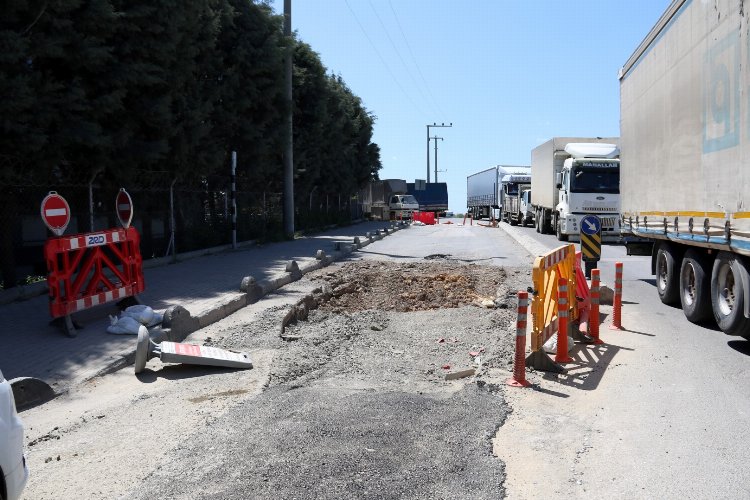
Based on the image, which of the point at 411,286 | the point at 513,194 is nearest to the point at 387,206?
the point at 513,194

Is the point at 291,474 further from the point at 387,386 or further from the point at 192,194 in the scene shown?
the point at 192,194

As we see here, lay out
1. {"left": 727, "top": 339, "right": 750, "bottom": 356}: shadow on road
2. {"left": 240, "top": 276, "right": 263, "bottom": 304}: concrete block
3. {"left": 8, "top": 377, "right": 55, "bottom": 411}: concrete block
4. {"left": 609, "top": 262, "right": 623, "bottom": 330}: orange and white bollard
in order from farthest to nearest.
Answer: {"left": 240, "top": 276, "right": 263, "bottom": 304}: concrete block
{"left": 609, "top": 262, "right": 623, "bottom": 330}: orange and white bollard
{"left": 727, "top": 339, "right": 750, "bottom": 356}: shadow on road
{"left": 8, "top": 377, "right": 55, "bottom": 411}: concrete block

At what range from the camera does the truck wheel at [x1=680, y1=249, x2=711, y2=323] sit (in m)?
9.70

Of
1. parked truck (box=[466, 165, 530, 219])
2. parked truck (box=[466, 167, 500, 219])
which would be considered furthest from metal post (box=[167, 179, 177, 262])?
parked truck (box=[466, 167, 500, 219])

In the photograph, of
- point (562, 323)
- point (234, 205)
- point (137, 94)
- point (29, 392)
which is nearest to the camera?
point (29, 392)

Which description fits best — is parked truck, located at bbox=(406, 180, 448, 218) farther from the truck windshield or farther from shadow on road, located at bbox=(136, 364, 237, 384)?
shadow on road, located at bbox=(136, 364, 237, 384)

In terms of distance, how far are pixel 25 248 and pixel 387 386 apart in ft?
31.5

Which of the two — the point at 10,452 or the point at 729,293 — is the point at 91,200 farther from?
the point at 10,452

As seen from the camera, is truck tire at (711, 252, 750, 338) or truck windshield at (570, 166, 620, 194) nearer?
truck tire at (711, 252, 750, 338)

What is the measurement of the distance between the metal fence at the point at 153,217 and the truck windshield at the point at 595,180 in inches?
427

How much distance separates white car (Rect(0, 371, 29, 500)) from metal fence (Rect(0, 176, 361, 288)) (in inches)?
385

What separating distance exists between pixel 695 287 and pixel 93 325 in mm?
7971

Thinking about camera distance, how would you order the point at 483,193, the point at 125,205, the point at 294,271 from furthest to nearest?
the point at 483,193 → the point at 294,271 → the point at 125,205

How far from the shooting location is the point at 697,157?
9555mm
